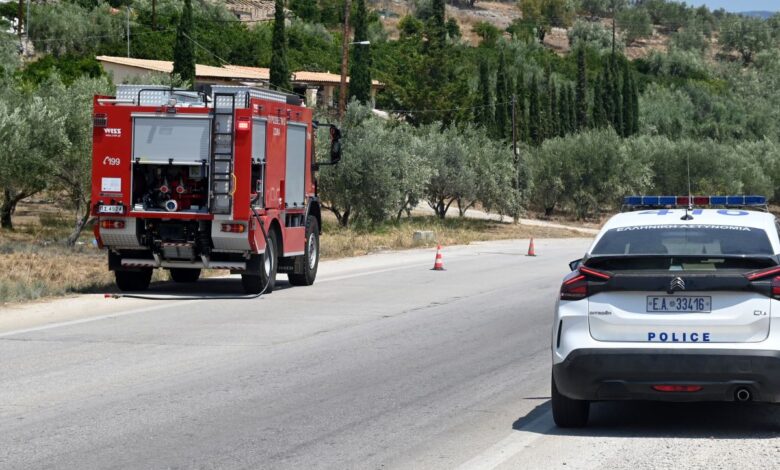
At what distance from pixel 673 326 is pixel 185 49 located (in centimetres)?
5840

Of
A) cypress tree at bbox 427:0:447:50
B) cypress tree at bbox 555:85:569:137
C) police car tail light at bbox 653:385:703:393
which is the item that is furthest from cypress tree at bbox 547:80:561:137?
police car tail light at bbox 653:385:703:393

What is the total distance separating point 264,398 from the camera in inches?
422

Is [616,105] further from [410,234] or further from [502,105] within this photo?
[410,234]

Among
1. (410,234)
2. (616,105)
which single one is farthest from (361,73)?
(410,234)

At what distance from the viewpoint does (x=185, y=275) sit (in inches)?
910

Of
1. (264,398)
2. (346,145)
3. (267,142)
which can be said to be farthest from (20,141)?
(264,398)

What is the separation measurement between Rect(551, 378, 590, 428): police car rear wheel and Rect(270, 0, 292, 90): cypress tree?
5721 centimetres

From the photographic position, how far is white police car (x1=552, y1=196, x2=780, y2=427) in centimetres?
859

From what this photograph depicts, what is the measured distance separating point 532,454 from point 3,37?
261ft

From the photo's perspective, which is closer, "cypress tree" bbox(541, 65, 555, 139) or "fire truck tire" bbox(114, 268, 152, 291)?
"fire truck tire" bbox(114, 268, 152, 291)

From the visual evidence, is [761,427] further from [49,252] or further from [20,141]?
[20,141]

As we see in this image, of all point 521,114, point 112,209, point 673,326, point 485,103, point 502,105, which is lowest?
point 673,326

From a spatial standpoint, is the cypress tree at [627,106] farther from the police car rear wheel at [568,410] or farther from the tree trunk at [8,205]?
the police car rear wheel at [568,410]

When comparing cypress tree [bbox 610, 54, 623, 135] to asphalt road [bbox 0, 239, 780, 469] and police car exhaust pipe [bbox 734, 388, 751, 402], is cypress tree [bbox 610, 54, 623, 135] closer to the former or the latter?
asphalt road [bbox 0, 239, 780, 469]
